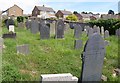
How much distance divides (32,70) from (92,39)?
2382 mm

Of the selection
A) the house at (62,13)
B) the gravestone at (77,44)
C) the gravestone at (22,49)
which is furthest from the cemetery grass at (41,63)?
the house at (62,13)

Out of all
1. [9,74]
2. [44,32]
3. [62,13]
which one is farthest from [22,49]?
[62,13]

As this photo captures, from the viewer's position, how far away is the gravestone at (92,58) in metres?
6.66

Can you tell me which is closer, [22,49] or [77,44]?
[22,49]

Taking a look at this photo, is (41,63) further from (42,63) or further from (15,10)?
(15,10)

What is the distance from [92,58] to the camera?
678 centimetres

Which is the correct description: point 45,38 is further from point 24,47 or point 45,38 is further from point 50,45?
point 24,47

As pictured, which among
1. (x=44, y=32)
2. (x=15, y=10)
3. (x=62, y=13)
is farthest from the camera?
(x=62, y=13)

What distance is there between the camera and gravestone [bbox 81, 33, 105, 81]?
6.66 m

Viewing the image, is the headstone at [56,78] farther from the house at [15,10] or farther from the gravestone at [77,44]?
the house at [15,10]

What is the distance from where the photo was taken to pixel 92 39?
6.73 meters

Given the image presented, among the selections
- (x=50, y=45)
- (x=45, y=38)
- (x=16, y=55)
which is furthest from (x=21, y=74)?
(x=45, y=38)

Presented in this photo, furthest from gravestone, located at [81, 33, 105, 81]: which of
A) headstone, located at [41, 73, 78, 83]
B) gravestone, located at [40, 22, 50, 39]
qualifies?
gravestone, located at [40, 22, 50, 39]

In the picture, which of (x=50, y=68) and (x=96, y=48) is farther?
(x=50, y=68)
